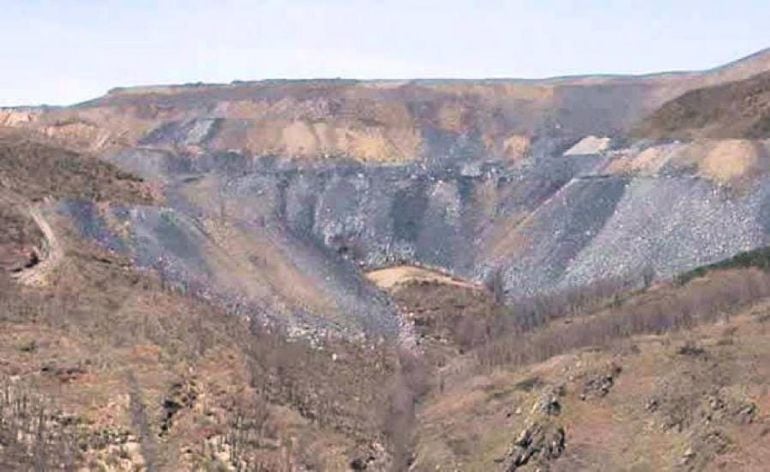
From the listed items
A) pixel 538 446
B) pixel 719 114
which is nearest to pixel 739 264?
pixel 538 446

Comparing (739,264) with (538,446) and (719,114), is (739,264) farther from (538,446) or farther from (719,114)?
(719,114)

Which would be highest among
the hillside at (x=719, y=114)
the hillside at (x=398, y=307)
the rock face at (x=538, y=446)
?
the hillside at (x=719, y=114)

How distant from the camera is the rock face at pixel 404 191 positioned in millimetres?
91125

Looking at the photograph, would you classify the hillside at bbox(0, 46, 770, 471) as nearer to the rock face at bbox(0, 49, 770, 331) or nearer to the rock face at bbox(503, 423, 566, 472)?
the rock face at bbox(503, 423, 566, 472)

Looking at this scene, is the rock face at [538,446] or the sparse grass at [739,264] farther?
the sparse grass at [739,264]

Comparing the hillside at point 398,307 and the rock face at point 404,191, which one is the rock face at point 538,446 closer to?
the hillside at point 398,307

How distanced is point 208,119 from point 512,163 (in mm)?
59150

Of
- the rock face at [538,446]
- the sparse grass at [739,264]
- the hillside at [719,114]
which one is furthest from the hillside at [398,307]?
the hillside at [719,114]

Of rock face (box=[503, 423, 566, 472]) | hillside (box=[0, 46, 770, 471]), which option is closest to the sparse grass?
hillside (box=[0, 46, 770, 471])

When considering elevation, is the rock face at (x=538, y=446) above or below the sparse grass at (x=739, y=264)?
below

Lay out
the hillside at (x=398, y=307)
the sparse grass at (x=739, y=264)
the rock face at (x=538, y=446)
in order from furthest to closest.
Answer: the sparse grass at (x=739, y=264), the rock face at (x=538, y=446), the hillside at (x=398, y=307)

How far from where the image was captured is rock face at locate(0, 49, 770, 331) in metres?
91.1

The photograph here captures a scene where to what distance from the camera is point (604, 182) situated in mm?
118562

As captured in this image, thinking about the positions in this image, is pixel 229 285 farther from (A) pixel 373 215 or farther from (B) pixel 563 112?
(B) pixel 563 112
